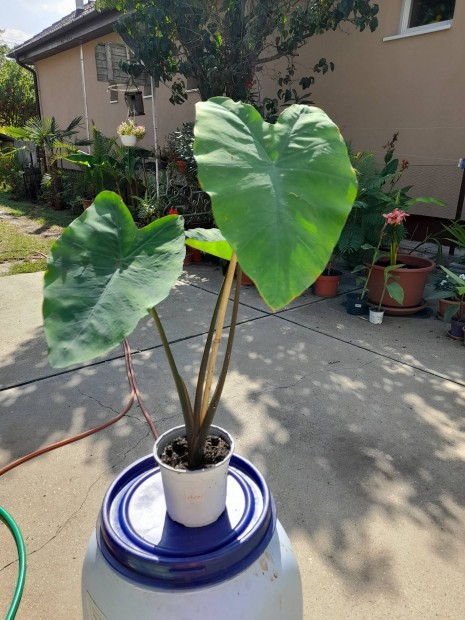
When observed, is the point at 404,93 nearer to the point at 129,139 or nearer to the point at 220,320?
the point at 129,139

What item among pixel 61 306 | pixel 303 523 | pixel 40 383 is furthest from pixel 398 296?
pixel 61 306

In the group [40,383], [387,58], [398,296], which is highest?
[387,58]

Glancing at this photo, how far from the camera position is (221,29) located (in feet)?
17.6

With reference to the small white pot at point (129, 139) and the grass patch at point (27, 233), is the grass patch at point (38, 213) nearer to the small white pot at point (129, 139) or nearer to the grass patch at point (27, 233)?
the grass patch at point (27, 233)

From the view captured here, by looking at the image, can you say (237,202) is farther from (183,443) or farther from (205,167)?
(183,443)

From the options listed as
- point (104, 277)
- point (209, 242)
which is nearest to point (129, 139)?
point (209, 242)

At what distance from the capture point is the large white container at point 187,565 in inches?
38.7

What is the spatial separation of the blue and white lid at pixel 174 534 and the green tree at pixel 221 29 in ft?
17.3

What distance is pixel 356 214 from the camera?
444 cm

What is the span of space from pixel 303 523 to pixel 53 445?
1309 mm

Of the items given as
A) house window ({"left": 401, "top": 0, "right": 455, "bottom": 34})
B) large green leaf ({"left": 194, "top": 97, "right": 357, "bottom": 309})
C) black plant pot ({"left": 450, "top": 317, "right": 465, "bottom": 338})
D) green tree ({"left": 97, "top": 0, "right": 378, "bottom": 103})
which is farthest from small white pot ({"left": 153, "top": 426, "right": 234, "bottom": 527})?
house window ({"left": 401, "top": 0, "right": 455, "bottom": 34})

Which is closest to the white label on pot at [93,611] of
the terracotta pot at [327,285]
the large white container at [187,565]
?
the large white container at [187,565]

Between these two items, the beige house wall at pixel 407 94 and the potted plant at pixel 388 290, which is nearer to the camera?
the potted plant at pixel 388 290

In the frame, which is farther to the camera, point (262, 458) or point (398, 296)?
point (398, 296)
